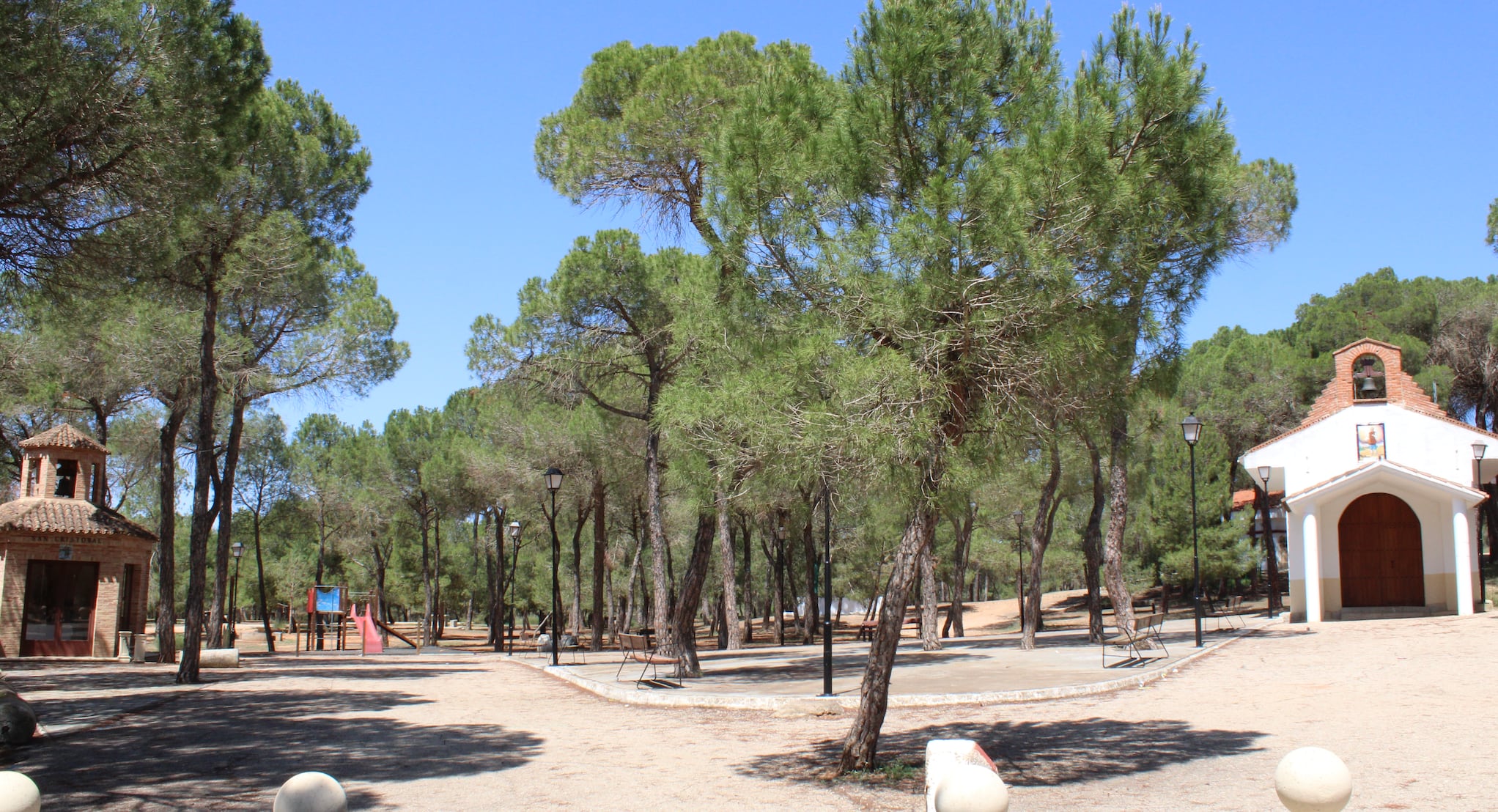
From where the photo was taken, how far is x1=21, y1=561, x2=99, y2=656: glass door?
78.4 ft

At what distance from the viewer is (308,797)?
185 inches

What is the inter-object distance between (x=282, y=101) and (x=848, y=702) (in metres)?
16.3

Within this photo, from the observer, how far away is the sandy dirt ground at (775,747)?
283 inches

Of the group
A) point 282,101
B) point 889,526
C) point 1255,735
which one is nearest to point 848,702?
point 1255,735

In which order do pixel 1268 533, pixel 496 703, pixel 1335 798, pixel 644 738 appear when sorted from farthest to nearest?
pixel 1268 533 → pixel 496 703 → pixel 644 738 → pixel 1335 798

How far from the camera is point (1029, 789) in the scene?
7.38 metres

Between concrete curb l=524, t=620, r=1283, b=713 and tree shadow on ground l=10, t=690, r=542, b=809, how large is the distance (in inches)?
108

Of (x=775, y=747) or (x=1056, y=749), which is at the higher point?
(x=1056, y=749)

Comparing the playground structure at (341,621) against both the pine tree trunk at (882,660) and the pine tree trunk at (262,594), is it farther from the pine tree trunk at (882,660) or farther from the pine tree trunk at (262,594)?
the pine tree trunk at (882,660)

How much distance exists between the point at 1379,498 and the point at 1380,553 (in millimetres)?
1423

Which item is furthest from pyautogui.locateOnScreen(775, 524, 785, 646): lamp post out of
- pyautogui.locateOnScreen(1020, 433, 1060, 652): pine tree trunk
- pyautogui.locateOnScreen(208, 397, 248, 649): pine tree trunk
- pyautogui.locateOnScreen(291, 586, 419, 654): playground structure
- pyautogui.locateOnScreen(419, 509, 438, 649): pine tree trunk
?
pyautogui.locateOnScreen(208, 397, 248, 649): pine tree trunk

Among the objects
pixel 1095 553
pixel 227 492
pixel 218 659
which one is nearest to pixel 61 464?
pixel 227 492

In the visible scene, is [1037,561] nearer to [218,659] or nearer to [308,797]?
[218,659]

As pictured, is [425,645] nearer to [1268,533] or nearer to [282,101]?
[282,101]
